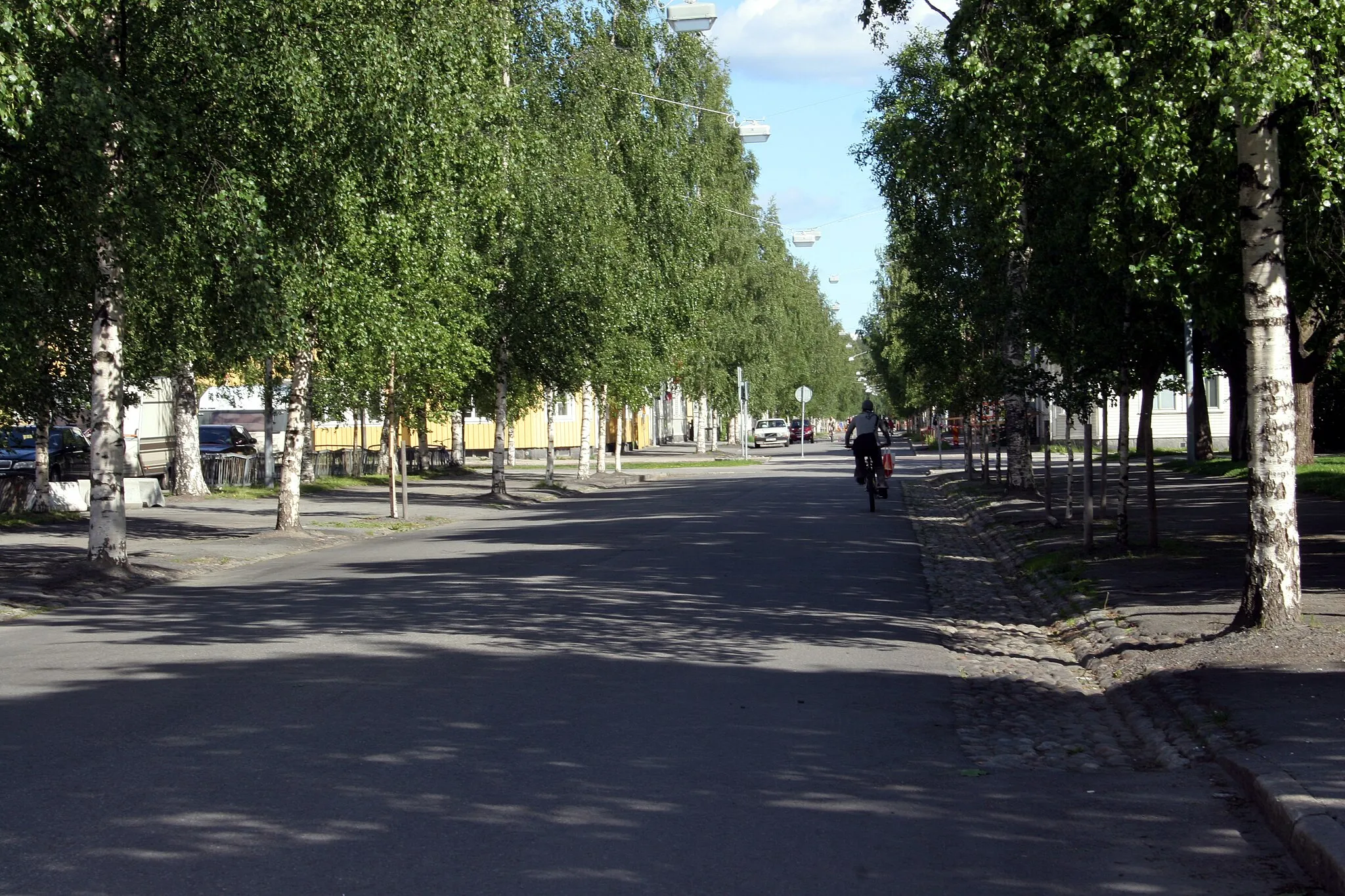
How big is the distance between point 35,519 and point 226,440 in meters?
19.0

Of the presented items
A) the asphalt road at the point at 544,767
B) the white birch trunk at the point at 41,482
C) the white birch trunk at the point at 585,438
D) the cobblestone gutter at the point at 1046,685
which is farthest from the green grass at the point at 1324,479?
the white birch trunk at the point at 41,482

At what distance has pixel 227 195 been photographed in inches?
628

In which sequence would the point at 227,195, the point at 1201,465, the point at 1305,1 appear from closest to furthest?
the point at 1305,1 < the point at 227,195 < the point at 1201,465

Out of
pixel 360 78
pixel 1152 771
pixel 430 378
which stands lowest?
pixel 1152 771

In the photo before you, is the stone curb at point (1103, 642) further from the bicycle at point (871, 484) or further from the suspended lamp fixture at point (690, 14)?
the suspended lamp fixture at point (690, 14)

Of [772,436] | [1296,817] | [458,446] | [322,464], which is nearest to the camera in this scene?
[1296,817]

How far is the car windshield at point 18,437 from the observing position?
840 inches

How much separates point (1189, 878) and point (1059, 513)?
1832 cm

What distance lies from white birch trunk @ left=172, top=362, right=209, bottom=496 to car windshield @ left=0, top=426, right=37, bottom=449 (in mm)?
Result: 3126

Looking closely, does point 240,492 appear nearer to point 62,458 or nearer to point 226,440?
point 62,458

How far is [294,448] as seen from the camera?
23.1m

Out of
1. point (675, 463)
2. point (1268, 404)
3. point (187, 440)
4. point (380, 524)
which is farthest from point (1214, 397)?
point (1268, 404)

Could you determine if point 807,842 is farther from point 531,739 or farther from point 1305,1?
point 1305,1

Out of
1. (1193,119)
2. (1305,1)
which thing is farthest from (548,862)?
(1193,119)
